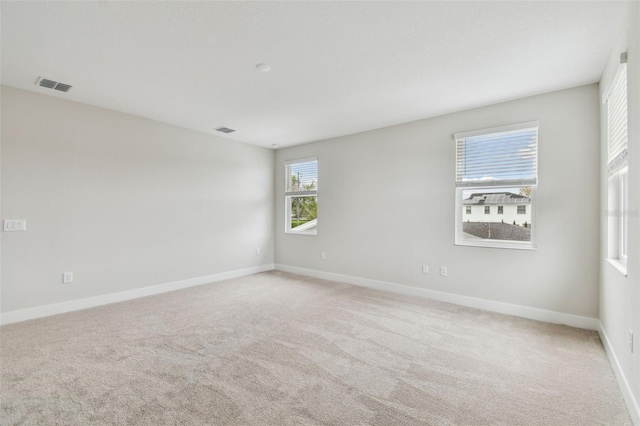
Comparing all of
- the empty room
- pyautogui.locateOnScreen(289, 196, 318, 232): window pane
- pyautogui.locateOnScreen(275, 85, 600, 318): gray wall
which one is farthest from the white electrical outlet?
pyautogui.locateOnScreen(289, 196, 318, 232): window pane

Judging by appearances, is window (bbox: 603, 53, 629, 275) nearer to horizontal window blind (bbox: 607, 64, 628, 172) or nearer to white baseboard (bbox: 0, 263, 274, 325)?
horizontal window blind (bbox: 607, 64, 628, 172)

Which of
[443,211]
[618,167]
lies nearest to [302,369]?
[443,211]

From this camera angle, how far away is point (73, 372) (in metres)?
2.18

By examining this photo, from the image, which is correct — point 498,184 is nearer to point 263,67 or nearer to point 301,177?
point 263,67

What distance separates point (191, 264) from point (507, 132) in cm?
489

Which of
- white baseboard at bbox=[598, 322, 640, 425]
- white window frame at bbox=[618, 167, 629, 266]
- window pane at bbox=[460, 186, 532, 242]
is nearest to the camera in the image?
white baseboard at bbox=[598, 322, 640, 425]

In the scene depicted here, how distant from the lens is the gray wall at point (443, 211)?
10.1 ft

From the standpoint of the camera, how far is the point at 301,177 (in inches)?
228

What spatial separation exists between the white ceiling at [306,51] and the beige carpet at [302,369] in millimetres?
2549

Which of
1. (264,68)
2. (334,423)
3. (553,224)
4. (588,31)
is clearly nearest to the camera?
(334,423)

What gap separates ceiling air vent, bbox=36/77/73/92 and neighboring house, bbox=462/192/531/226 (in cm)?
489

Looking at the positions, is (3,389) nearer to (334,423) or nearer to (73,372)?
(73,372)

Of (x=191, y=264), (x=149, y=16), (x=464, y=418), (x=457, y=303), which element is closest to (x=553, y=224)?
(x=457, y=303)

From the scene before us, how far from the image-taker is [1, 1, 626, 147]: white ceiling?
196 centimetres
